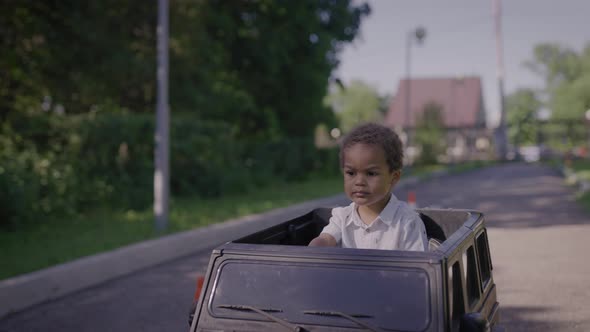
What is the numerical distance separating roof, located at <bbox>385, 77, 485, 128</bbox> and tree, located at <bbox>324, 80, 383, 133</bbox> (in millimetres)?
21305

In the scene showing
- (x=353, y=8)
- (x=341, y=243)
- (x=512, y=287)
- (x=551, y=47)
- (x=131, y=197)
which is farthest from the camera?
(x=551, y=47)

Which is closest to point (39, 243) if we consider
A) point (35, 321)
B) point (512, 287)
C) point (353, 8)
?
point (35, 321)

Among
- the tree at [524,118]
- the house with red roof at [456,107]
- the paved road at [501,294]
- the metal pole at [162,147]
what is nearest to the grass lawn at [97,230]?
the metal pole at [162,147]

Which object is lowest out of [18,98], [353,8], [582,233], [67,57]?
[582,233]

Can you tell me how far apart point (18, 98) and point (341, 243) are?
18.0 meters

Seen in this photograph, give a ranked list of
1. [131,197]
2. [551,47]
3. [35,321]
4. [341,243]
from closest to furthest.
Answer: [341,243] → [35,321] → [131,197] → [551,47]

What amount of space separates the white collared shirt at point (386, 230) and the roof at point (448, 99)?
2619 inches

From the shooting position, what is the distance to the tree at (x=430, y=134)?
143ft

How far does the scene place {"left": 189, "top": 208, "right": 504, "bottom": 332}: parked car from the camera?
2.59 m

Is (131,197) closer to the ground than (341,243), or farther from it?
closer to the ground

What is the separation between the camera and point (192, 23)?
19766mm

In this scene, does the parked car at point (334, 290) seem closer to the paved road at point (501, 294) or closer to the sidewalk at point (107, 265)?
the paved road at point (501, 294)

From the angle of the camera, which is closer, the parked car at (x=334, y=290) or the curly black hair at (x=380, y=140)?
the parked car at (x=334, y=290)

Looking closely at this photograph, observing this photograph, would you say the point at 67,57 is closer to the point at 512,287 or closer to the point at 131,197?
the point at 131,197
